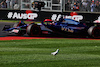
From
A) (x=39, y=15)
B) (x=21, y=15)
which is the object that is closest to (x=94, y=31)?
(x=39, y=15)

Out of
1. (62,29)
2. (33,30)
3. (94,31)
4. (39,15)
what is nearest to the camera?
(33,30)

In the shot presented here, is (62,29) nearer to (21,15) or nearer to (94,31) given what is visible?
(94,31)

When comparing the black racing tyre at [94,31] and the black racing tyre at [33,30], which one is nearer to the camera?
the black racing tyre at [33,30]

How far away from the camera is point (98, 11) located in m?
20.7

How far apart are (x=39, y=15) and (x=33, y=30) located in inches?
325

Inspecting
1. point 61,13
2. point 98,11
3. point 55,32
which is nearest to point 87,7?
point 98,11

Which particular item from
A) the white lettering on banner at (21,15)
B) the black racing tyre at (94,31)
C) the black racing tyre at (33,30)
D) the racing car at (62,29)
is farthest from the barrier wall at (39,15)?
the black racing tyre at (33,30)

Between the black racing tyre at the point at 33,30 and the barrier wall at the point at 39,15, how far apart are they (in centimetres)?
790

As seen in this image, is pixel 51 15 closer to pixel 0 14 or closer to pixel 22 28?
pixel 0 14

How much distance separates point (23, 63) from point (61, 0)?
16370 millimetres

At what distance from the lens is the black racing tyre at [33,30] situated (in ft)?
41.3

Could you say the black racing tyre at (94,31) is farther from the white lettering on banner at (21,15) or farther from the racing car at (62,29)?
the white lettering on banner at (21,15)

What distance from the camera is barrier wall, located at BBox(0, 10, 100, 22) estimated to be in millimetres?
20688

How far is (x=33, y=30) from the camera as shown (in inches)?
504
